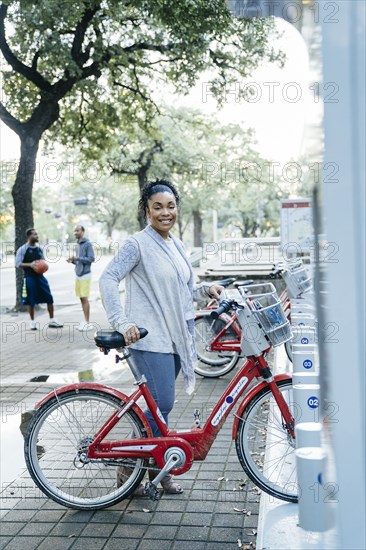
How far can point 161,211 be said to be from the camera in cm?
390

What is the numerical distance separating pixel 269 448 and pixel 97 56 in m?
12.2

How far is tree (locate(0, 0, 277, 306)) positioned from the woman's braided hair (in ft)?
28.7

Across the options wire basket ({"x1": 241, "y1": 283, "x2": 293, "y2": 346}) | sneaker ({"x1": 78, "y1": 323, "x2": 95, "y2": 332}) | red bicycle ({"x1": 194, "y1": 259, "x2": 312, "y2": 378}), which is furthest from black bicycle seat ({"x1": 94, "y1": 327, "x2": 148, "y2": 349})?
sneaker ({"x1": 78, "y1": 323, "x2": 95, "y2": 332})

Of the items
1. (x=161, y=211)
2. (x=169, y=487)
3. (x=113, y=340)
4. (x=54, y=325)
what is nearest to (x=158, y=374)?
(x=113, y=340)

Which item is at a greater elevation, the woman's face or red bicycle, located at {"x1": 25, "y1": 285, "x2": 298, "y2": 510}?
the woman's face

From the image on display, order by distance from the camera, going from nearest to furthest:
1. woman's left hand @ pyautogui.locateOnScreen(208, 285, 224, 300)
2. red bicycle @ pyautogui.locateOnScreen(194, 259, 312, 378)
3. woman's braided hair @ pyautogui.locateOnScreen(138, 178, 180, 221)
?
woman's braided hair @ pyautogui.locateOnScreen(138, 178, 180, 221)
woman's left hand @ pyautogui.locateOnScreen(208, 285, 224, 300)
red bicycle @ pyautogui.locateOnScreen(194, 259, 312, 378)

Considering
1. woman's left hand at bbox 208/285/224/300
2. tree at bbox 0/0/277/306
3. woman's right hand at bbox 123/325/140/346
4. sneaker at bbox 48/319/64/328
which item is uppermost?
tree at bbox 0/0/277/306

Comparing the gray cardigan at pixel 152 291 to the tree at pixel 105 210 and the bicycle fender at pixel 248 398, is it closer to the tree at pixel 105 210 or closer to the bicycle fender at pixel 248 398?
the bicycle fender at pixel 248 398

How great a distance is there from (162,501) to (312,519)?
60.9 inches

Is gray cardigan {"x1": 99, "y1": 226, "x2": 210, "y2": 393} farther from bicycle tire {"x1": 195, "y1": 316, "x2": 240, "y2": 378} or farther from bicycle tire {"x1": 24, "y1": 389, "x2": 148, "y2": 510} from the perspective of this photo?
bicycle tire {"x1": 195, "y1": 316, "x2": 240, "y2": 378}

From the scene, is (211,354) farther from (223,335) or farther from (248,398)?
(248,398)

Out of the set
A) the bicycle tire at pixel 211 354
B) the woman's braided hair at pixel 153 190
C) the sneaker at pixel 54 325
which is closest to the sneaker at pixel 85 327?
the sneaker at pixel 54 325

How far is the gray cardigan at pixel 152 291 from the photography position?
3768 mm

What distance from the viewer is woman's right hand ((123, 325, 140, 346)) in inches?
140
